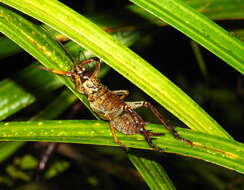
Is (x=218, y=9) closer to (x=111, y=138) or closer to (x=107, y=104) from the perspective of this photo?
(x=107, y=104)

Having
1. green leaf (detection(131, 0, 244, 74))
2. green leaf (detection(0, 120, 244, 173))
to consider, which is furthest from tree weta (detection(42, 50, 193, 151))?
green leaf (detection(131, 0, 244, 74))

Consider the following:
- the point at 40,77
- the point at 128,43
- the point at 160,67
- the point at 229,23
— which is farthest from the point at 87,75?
the point at 160,67

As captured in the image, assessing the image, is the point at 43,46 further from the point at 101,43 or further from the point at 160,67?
the point at 160,67

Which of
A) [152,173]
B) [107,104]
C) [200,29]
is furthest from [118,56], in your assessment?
[107,104]

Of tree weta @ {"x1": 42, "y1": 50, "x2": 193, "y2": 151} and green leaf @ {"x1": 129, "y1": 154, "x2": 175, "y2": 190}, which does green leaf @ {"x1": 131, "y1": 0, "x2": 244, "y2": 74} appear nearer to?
tree weta @ {"x1": 42, "y1": 50, "x2": 193, "y2": 151}

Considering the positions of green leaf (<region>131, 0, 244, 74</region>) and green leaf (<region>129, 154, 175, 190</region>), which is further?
green leaf (<region>129, 154, 175, 190</region>)

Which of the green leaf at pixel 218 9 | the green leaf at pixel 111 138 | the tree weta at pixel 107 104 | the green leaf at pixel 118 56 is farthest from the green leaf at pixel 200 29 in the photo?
the green leaf at pixel 218 9

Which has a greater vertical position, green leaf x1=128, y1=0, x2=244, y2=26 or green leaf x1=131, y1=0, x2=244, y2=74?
green leaf x1=128, y1=0, x2=244, y2=26
